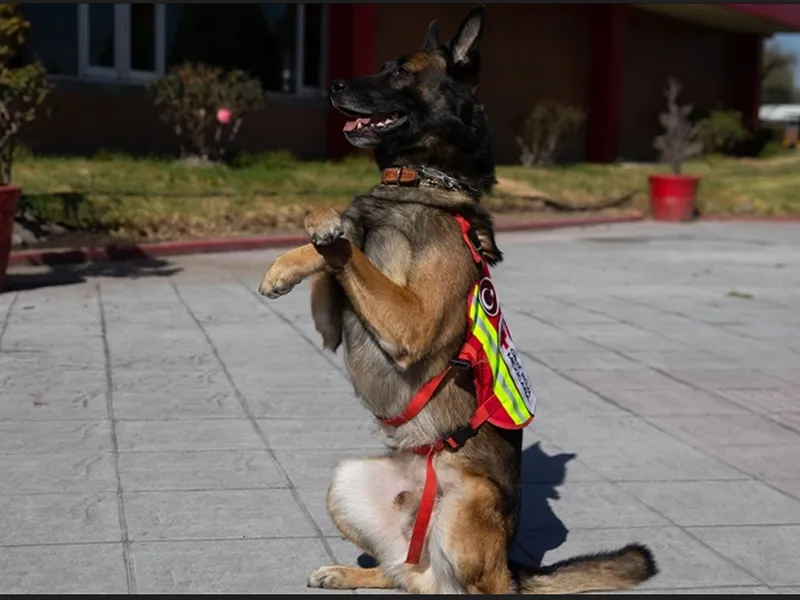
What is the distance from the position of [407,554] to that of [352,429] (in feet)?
8.42

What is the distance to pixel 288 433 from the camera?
6586 millimetres

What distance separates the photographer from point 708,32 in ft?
119

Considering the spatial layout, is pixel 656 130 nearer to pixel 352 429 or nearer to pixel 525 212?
pixel 525 212

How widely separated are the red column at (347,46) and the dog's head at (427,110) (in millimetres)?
17592

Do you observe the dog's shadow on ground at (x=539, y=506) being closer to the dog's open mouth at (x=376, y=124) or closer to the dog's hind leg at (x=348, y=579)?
the dog's hind leg at (x=348, y=579)

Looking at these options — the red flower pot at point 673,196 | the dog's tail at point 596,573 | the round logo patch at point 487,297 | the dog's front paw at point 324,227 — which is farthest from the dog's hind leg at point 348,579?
the red flower pot at point 673,196

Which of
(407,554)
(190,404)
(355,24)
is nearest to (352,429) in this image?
(190,404)

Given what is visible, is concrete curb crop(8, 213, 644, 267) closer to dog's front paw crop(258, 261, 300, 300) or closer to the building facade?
the building facade

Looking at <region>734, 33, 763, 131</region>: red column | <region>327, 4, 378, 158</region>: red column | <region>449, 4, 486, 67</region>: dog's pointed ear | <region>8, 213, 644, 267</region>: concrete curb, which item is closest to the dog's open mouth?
<region>449, 4, 486, 67</region>: dog's pointed ear

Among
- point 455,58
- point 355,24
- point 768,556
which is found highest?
point 355,24

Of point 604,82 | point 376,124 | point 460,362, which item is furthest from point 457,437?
point 604,82

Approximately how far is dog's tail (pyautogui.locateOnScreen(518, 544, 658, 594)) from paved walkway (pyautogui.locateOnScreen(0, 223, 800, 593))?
0.99 ft

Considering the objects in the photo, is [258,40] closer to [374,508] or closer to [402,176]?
[402,176]

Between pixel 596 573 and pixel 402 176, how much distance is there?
1635 mm
